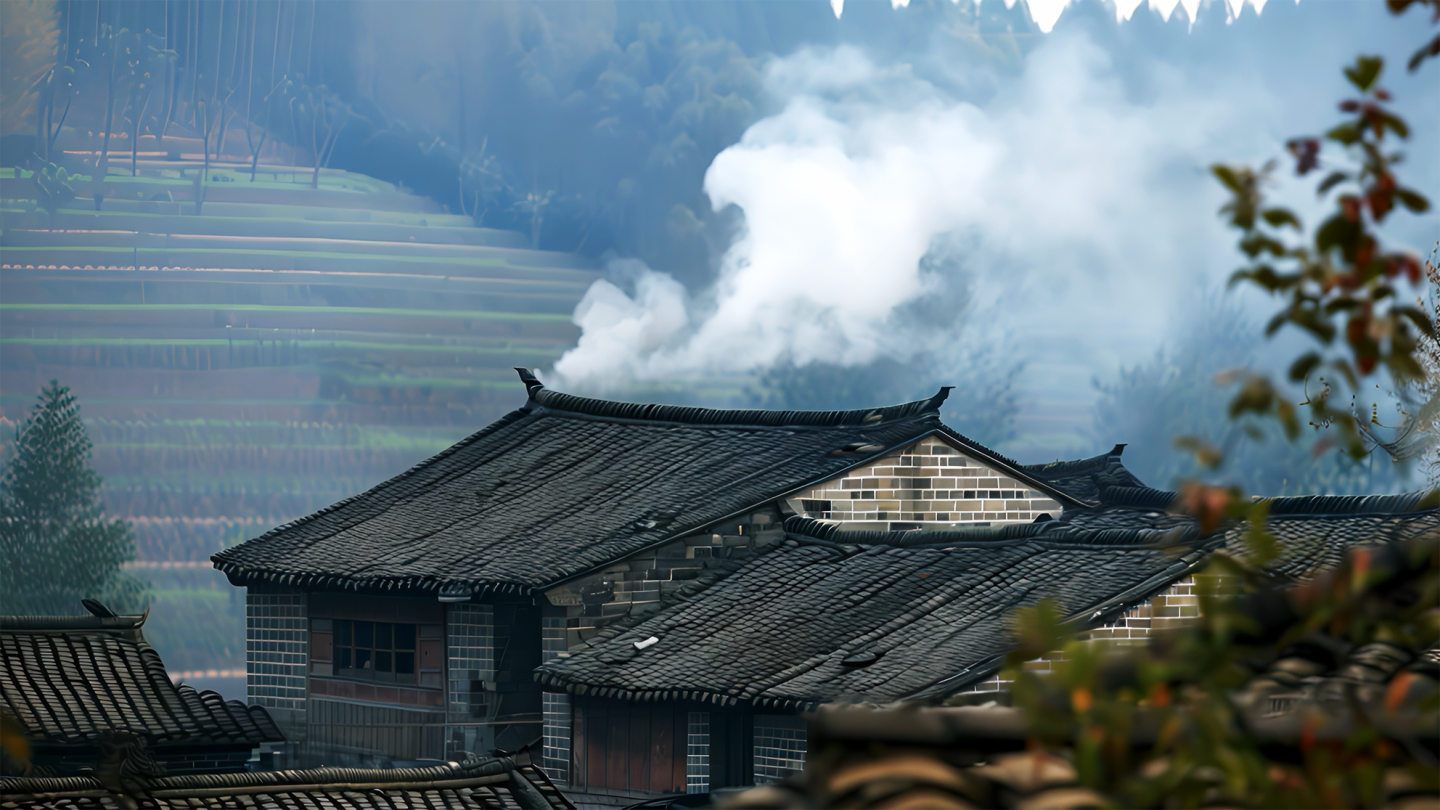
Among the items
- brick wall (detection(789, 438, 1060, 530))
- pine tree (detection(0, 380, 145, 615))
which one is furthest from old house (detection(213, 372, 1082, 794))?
pine tree (detection(0, 380, 145, 615))

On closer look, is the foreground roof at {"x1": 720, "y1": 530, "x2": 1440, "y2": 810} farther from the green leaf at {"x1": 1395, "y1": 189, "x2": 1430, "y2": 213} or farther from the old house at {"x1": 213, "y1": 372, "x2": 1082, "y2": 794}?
the old house at {"x1": 213, "y1": 372, "x2": 1082, "y2": 794}

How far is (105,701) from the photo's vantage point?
19.1 m

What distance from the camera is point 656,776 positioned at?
58.0 ft

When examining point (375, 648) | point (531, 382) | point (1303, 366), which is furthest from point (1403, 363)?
point (531, 382)

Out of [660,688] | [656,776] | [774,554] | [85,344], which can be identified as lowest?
[656,776]

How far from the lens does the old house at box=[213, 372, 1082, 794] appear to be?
19.5m

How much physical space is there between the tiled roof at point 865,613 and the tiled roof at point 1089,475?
29.0ft

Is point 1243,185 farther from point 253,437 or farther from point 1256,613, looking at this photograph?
point 253,437

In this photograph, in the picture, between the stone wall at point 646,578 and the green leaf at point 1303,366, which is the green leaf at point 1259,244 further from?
the stone wall at point 646,578

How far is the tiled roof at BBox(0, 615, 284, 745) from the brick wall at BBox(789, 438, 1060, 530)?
330 inches

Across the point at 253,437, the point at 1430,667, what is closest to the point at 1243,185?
the point at 1430,667

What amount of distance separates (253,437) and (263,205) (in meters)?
11.3

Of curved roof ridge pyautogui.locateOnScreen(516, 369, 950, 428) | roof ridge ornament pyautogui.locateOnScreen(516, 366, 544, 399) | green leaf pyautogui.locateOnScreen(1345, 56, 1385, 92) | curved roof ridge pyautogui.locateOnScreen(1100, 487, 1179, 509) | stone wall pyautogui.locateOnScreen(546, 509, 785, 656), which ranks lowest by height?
stone wall pyautogui.locateOnScreen(546, 509, 785, 656)

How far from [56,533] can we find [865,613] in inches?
1781
